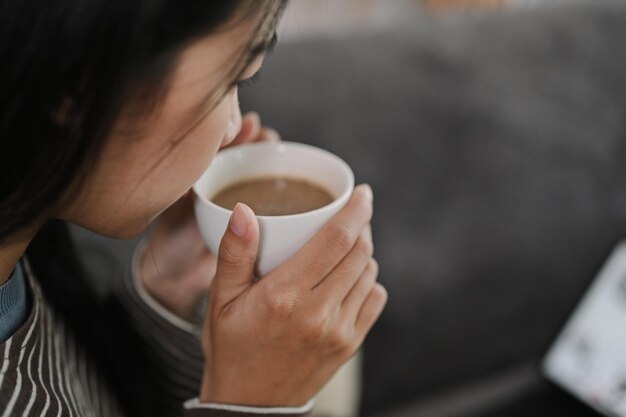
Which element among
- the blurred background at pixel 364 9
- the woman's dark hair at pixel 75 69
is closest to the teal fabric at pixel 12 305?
the woman's dark hair at pixel 75 69

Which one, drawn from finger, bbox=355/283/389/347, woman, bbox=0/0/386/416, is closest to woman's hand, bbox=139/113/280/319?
woman, bbox=0/0/386/416

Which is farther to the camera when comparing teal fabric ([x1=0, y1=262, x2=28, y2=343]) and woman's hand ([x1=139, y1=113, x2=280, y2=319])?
woman's hand ([x1=139, y1=113, x2=280, y2=319])

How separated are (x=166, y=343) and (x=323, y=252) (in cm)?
33

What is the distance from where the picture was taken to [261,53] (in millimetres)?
479

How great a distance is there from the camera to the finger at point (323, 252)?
559mm

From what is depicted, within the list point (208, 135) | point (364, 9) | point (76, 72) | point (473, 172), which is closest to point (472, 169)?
point (473, 172)

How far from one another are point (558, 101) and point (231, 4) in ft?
3.29

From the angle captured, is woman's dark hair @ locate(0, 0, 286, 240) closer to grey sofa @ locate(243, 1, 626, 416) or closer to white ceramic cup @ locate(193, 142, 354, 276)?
white ceramic cup @ locate(193, 142, 354, 276)

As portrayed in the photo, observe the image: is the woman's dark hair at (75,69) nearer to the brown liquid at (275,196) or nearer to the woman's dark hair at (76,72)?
the woman's dark hair at (76,72)

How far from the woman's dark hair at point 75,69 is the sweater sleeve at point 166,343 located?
34cm

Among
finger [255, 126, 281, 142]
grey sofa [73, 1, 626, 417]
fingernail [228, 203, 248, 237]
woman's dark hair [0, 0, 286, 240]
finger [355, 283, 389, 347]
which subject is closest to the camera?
woman's dark hair [0, 0, 286, 240]

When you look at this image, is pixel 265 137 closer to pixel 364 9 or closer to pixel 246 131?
pixel 246 131

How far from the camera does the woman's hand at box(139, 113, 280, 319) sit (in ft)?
2.57

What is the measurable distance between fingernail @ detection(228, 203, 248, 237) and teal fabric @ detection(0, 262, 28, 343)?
0.22m
